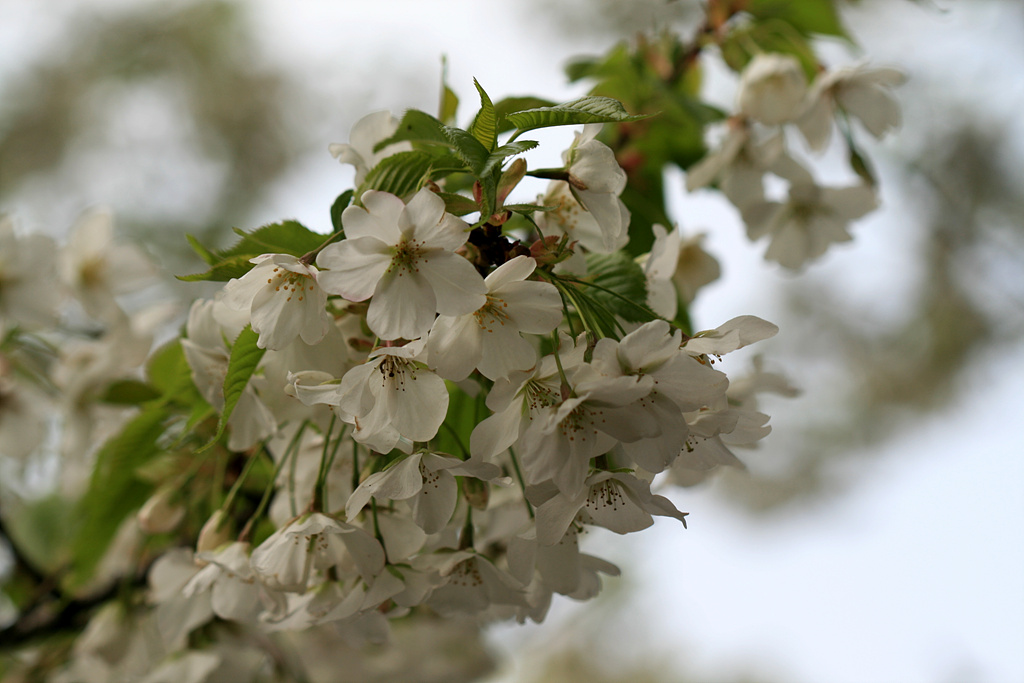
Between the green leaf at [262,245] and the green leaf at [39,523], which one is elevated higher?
the green leaf at [262,245]

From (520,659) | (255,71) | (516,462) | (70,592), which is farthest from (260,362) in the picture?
(255,71)

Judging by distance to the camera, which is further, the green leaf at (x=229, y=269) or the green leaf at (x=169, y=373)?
the green leaf at (x=169, y=373)

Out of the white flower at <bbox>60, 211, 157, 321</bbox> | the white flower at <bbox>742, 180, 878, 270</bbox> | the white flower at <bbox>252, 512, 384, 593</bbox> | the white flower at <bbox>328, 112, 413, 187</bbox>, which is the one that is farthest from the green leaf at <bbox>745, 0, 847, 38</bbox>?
the white flower at <bbox>60, 211, 157, 321</bbox>

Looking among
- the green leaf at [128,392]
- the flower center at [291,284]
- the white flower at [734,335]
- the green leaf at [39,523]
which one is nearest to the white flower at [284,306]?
the flower center at [291,284]

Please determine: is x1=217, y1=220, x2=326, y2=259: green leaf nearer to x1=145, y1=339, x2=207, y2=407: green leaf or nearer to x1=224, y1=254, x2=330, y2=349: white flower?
x1=224, y1=254, x2=330, y2=349: white flower

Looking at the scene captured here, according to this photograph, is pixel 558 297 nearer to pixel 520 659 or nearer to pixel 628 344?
pixel 628 344

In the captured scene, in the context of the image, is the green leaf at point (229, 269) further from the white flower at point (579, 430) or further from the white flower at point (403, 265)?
the white flower at point (579, 430)

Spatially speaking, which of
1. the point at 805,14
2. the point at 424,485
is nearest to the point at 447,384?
the point at 424,485

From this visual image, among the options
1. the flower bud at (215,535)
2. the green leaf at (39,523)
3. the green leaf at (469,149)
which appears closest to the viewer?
the green leaf at (469,149)
